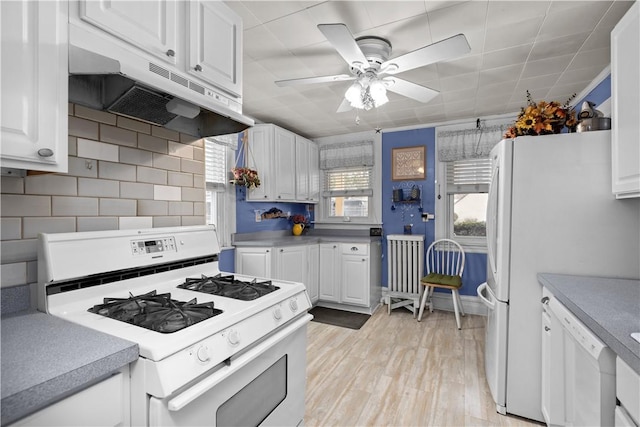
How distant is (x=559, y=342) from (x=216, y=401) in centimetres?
158

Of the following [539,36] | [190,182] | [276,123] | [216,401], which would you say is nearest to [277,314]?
[216,401]

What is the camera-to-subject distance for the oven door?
0.88 m

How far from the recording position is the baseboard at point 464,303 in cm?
371

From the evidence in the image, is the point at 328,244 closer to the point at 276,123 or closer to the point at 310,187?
the point at 310,187

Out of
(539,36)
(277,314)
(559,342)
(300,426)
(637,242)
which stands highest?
(539,36)

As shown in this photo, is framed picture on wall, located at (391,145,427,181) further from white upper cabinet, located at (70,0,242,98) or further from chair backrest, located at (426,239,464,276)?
white upper cabinet, located at (70,0,242,98)

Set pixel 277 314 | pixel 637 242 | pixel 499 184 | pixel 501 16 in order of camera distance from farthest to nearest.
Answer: pixel 499 184
pixel 501 16
pixel 637 242
pixel 277 314

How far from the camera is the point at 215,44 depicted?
152 cm

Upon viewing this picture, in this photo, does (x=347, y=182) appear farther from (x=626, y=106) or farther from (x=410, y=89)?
(x=626, y=106)

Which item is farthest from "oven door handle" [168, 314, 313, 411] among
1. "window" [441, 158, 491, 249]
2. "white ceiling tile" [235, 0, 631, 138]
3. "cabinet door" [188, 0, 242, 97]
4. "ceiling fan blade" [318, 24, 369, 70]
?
"window" [441, 158, 491, 249]

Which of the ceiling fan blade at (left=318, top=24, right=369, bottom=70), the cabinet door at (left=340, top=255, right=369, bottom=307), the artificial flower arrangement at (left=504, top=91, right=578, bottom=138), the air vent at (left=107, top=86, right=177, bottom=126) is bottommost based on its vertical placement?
the cabinet door at (left=340, top=255, right=369, bottom=307)

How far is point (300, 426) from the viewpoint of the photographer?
5.16 ft

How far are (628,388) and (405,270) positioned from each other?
2927 mm

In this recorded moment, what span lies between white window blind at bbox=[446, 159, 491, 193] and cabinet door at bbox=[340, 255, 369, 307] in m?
1.44
